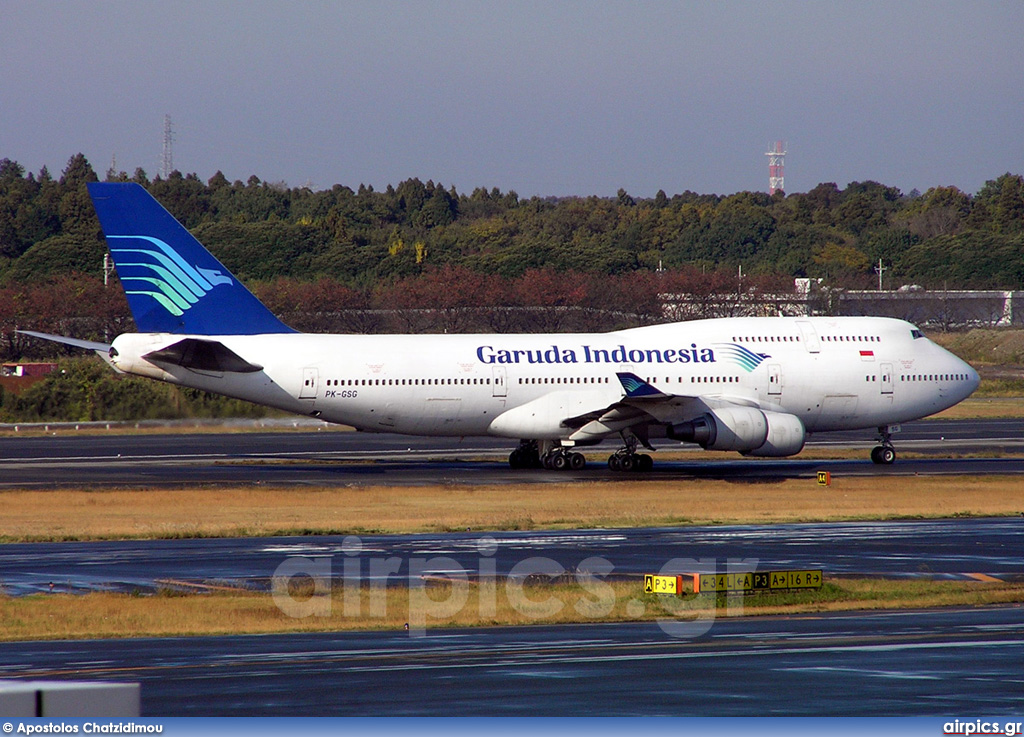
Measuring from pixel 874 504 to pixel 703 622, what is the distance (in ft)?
64.6

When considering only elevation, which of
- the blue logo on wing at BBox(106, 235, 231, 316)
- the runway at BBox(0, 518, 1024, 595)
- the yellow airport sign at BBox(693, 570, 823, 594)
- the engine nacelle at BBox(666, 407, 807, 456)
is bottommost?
the yellow airport sign at BBox(693, 570, 823, 594)

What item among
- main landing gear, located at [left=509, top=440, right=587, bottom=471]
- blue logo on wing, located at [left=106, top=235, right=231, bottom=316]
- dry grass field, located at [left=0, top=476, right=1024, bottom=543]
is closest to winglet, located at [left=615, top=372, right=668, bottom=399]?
main landing gear, located at [left=509, top=440, right=587, bottom=471]

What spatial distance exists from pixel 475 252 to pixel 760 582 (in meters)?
125

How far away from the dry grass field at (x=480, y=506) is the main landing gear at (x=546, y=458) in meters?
4.17

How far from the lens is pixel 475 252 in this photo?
485 feet

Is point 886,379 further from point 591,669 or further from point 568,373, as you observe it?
point 591,669

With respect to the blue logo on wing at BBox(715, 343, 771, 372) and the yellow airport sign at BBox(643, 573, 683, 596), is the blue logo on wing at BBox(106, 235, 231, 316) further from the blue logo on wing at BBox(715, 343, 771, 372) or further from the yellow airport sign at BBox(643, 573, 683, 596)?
the yellow airport sign at BBox(643, 573, 683, 596)

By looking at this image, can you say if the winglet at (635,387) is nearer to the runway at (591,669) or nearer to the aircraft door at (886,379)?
the aircraft door at (886,379)

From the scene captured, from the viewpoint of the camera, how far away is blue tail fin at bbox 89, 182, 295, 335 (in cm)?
4653

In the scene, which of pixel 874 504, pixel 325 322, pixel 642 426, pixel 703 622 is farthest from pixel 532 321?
pixel 703 622

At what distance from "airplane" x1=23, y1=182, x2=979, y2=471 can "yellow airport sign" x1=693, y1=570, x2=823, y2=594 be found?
2319 cm

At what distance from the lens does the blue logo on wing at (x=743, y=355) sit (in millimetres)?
50594

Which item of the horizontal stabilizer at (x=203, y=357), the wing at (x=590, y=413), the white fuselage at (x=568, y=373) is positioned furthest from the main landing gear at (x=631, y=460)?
the horizontal stabilizer at (x=203, y=357)

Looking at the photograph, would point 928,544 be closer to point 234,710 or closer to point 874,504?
point 874,504
